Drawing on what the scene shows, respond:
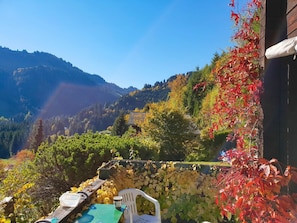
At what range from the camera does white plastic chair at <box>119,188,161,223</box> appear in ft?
10.9

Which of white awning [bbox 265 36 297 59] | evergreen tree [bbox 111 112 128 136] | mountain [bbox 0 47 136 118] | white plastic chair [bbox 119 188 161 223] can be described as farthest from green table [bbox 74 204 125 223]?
mountain [bbox 0 47 136 118]

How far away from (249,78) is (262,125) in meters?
0.60

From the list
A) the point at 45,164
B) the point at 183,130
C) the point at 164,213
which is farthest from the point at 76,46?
the point at 164,213

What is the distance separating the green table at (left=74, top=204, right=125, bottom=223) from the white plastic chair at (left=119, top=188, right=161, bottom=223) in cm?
55

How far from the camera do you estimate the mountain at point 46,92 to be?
110 meters

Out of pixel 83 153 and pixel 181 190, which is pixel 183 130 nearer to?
pixel 83 153

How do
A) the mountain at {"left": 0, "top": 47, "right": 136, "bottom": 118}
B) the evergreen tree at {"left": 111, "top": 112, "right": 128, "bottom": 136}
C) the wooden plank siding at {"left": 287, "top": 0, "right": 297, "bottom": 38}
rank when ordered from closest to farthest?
the wooden plank siding at {"left": 287, "top": 0, "right": 297, "bottom": 38} → the evergreen tree at {"left": 111, "top": 112, "right": 128, "bottom": 136} → the mountain at {"left": 0, "top": 47, "right": 136, "bottom": 118}

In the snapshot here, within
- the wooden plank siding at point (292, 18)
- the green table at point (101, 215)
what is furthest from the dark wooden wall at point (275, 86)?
the green table at point (101, 215)

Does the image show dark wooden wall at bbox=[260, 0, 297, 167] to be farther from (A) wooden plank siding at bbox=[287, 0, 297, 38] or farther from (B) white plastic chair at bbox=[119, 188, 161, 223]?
(B) white plastic chair at bbox=[119, 188, 161, 223]

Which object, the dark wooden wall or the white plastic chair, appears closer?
the dark wooden wall

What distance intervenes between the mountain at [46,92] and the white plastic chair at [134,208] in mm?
96210

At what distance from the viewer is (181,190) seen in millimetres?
3842

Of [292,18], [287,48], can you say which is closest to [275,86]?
[292,18]

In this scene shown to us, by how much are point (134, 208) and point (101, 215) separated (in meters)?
Result: 0.96
